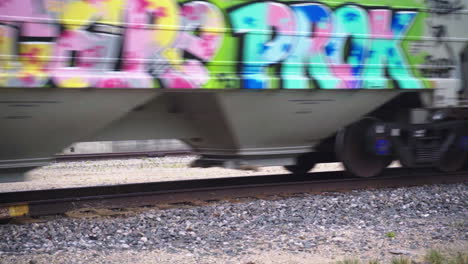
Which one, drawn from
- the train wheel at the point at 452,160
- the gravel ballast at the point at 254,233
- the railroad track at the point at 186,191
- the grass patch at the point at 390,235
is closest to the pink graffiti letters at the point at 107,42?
the railroad track at the point at 186,191

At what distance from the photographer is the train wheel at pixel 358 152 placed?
30.9 feet

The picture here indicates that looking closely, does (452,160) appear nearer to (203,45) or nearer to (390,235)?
(390,235)

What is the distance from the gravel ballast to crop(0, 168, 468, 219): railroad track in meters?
0.38

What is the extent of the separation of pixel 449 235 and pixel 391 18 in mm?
4264

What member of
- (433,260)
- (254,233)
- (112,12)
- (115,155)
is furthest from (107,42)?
(115,155)

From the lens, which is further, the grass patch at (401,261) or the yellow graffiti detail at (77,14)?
the yellow graffiti detail at (77,14)

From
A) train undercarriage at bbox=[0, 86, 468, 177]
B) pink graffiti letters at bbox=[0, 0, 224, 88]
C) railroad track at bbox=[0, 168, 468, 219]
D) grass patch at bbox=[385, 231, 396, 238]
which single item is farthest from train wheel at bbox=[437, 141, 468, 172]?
pink graffiti letters at bbox=[0, 0, 224, 88]

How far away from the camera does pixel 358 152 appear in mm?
9625

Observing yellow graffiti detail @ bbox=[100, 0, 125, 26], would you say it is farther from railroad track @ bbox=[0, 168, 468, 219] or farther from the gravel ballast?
the gravel ballast

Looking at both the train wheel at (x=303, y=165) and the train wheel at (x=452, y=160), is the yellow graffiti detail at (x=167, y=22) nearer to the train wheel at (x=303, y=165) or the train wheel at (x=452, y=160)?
the train wheel at (x=303, y=165)

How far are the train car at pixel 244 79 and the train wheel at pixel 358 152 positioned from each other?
0.06 ft

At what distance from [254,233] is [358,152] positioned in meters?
4.04

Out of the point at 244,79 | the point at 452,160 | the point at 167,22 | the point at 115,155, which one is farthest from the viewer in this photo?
the point at 115,155

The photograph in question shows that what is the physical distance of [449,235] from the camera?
19.7 feet
